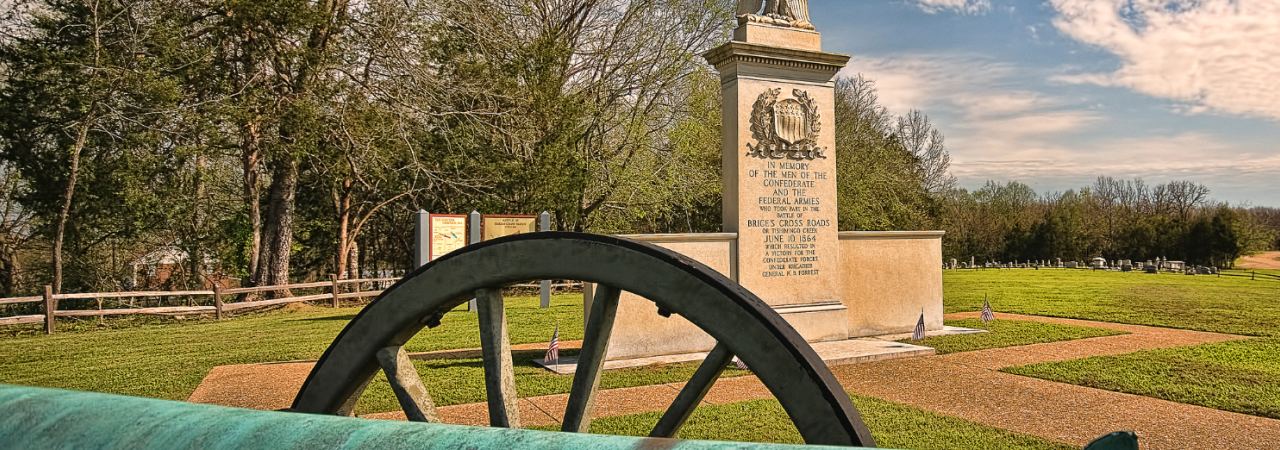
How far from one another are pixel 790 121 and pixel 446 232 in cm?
587

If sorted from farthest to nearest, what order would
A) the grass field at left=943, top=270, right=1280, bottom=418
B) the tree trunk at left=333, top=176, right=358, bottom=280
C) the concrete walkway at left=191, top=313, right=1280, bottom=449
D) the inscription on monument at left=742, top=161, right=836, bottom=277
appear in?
the tree trunk at left=333, top=176, right=358, bottom=280
the inscription on monument at left=742, top=161, right=836, bottom=277
the grass field at left=943, top=270, right=1280, bottom=418
the concrete walkway at left=191, top=313, right=1280, bottom=449

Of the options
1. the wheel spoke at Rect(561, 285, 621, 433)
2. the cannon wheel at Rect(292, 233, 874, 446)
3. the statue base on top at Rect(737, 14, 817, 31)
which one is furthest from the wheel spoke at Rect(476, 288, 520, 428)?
the statue base on top at Rect(737, 14, 817, 31)

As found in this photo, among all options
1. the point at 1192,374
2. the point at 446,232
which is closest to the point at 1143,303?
the point at 1192,374

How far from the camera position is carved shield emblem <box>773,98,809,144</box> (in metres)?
9.54

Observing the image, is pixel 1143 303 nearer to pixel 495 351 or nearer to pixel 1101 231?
pixel 495 351

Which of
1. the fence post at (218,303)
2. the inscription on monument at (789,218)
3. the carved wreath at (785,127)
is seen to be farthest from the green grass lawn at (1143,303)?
the fence post at (218,303)

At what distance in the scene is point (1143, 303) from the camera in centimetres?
1750

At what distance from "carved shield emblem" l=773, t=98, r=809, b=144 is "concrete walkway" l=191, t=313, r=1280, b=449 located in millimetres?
3054

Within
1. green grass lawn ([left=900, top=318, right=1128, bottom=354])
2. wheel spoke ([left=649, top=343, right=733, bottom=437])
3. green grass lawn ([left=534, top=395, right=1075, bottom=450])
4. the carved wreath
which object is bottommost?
green grass lawn ([left=900, top=318, right=1128, bottom=354])

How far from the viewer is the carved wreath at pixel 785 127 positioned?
9453 mm

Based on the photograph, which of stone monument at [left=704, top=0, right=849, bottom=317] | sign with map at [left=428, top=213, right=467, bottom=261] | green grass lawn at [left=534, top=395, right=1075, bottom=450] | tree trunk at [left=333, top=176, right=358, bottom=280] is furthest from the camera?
tree trunk at [left=333, top=176, right=358, bottom=280]

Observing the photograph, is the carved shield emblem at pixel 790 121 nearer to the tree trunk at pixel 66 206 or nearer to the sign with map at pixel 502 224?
the sign with map at pixel 502 224

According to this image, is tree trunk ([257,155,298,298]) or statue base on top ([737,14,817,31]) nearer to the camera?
statue base on top ([737,14,817,31])

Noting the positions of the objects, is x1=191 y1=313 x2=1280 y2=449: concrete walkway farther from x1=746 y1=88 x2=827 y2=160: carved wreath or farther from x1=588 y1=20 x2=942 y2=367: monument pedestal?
x1=746 y1=88 x2=827 y2=160: carved wreath
